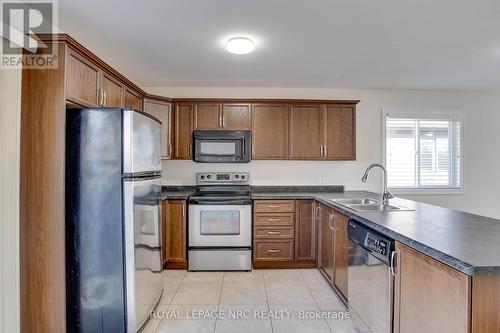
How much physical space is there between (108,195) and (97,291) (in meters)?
0.69

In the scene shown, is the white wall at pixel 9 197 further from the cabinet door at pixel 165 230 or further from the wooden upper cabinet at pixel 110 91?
the cabinet door at pixel 165 230

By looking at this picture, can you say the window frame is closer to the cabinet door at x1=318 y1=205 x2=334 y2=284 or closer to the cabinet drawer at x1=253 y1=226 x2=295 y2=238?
the cabinet door at x1=318 y1=205 x2=334 y2=284

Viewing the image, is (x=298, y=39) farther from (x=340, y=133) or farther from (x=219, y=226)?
(x=219, y=226)

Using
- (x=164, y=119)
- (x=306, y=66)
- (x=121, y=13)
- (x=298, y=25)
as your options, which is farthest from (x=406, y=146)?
(x=121, y=13)

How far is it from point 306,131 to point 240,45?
5.55 feet

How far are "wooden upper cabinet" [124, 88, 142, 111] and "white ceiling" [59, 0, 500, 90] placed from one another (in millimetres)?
332

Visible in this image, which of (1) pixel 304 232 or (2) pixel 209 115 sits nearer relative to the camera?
(1) pixel 304 232

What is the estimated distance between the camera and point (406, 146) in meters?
4.35

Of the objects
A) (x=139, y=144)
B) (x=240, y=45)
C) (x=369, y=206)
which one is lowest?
(x=369, y=206)

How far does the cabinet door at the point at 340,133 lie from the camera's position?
3.90 metres

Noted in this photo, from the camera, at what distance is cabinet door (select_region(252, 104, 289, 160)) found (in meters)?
3.88

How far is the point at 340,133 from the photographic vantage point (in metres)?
3.91

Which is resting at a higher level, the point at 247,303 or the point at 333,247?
the point at 333,247

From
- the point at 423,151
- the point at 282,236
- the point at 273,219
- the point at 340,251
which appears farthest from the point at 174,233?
the point at 423,151
